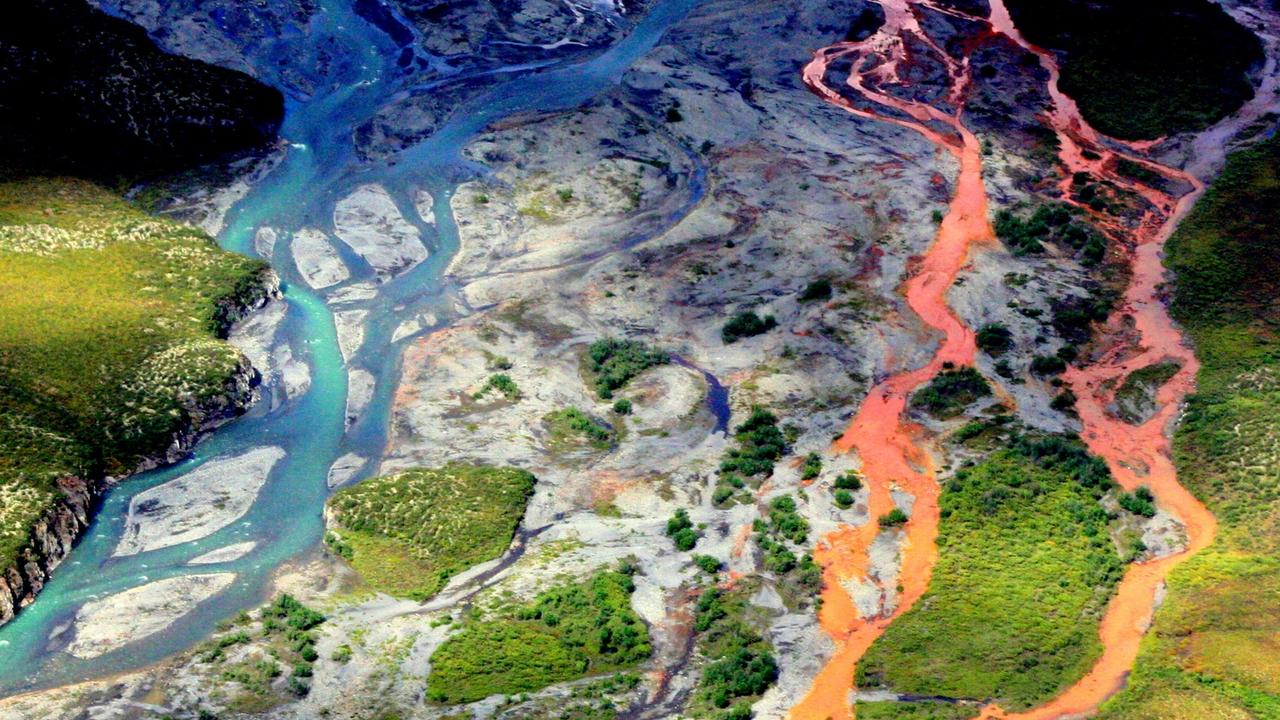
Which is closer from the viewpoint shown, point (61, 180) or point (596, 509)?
point (596, 509)

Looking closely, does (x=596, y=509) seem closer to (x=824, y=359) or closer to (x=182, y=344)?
(x=824, y=359)

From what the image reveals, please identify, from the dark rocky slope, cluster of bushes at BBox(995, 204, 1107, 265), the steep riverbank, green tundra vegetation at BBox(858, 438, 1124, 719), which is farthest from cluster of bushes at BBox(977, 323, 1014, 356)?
the dark rocky slope

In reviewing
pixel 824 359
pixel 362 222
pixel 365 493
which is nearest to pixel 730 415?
pixel 824 359

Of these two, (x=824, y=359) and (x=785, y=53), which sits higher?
(x=785, y=53)

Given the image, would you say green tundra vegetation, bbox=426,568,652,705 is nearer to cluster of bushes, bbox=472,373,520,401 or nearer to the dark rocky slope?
cluster of bushes, bbox=472,373,520,401

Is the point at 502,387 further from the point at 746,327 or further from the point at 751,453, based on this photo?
the point at 746,327

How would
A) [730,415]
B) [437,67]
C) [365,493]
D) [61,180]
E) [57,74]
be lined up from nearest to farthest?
1. [365,493]
2. [730,415]
3. [61,180]
4. [57,74]
5. [437,67]
